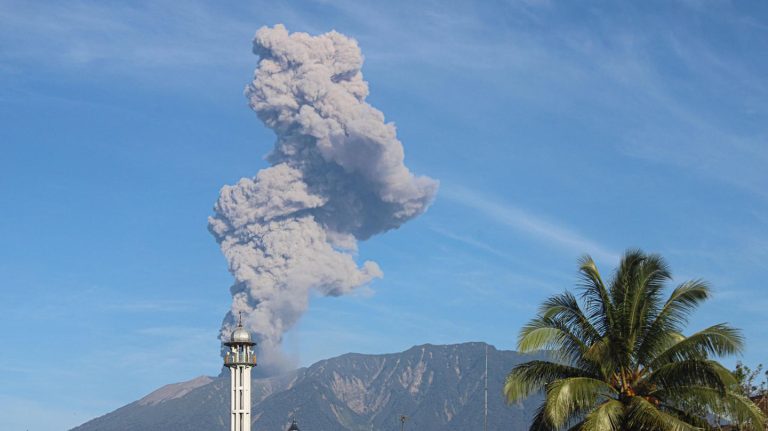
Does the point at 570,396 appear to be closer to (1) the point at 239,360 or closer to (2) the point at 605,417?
(2) the point at 605,417

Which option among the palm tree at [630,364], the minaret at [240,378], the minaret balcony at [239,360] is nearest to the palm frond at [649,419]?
the palm tree at [630,364]

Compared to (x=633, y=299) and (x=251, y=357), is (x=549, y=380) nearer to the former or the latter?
(x=633, y=299)

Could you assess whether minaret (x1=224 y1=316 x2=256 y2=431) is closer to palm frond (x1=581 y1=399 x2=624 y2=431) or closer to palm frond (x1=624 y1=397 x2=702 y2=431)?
palm frond (x1=581 y1=399 x2=624 y2=431)

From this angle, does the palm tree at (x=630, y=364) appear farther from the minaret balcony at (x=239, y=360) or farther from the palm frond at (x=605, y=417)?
the minaret balcony at (x=239, y=360)

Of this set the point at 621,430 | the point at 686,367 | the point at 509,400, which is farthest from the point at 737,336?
the point at 509,400

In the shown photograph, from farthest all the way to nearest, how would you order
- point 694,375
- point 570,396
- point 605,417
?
point 694,375
point 570,396
point 605,417

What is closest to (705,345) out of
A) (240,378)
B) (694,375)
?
(694,375)
